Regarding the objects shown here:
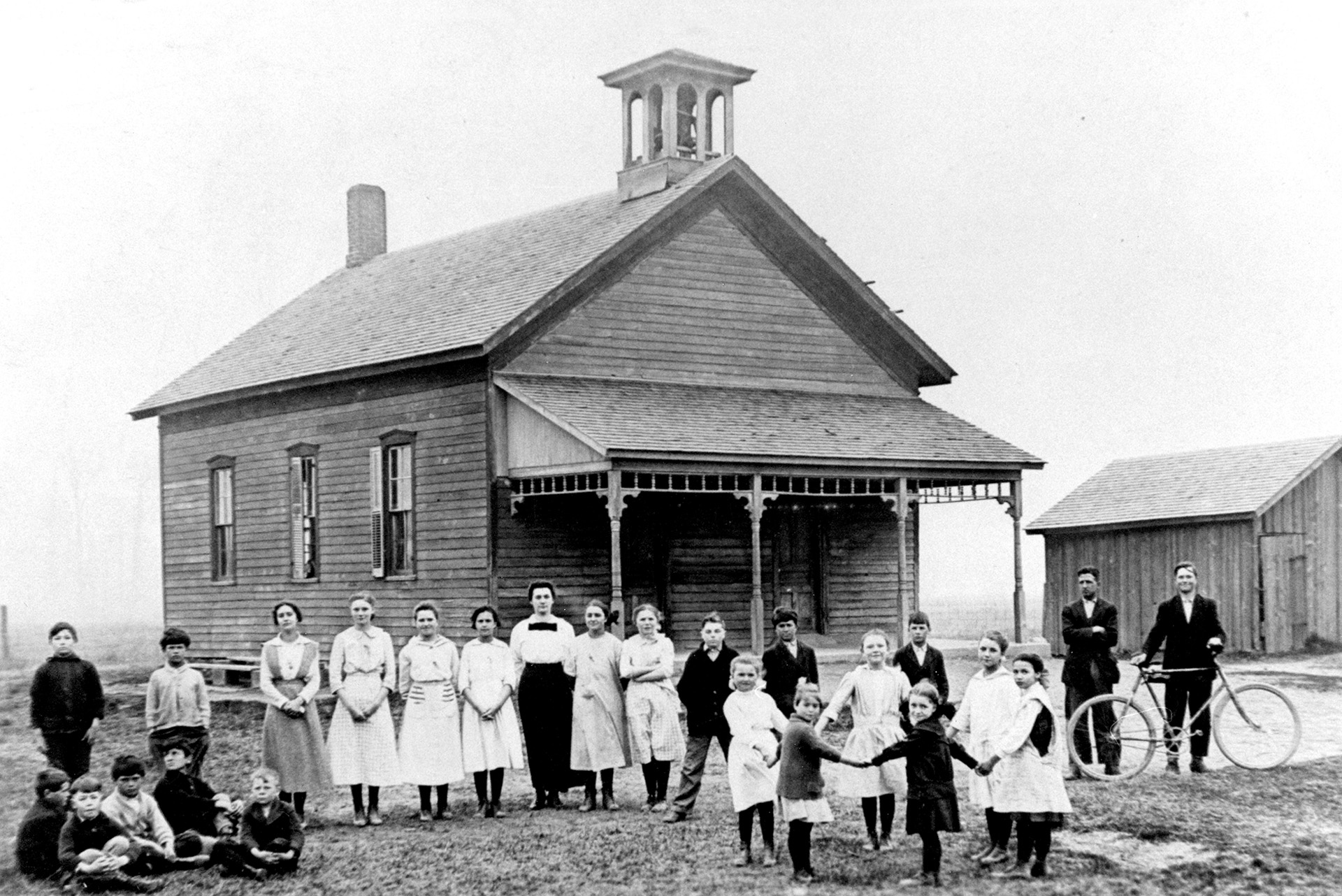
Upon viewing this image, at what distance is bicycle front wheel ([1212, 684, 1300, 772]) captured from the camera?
13.6 m

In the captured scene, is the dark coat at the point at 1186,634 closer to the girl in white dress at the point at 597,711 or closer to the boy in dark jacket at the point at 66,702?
the girl in white dress at the point at 597,711

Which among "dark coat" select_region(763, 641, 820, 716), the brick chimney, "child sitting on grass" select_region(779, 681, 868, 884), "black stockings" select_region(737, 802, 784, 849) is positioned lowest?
"black stockings" select_region(737, 802, 784, 849)

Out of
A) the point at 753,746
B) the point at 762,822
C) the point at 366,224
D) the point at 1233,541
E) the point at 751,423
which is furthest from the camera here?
the point at 366,224


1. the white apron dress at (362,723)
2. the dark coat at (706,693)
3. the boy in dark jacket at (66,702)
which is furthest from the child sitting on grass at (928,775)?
the boy in dark jacket at (66,702)

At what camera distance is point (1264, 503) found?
26.6 meters

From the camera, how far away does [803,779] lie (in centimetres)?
975

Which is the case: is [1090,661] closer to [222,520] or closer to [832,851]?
[832,851]

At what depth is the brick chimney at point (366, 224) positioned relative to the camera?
103 feet

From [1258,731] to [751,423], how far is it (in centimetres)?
924

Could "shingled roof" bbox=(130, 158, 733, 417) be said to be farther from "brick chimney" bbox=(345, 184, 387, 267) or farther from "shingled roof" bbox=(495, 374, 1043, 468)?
"shingled roof" bbox=(495, 374, 1043, 468)

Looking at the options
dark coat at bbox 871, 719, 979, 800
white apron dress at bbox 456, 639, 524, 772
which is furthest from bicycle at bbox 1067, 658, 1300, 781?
white apron dress at bbox 456, 639, 524, 772

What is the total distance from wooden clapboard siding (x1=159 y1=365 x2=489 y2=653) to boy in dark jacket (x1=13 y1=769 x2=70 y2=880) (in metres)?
10.8

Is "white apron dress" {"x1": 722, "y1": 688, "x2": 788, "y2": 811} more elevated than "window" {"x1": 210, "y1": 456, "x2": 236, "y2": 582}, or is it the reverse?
"window" {"x1": 210, "y1": 456, "x2": 236, "y2": 582}

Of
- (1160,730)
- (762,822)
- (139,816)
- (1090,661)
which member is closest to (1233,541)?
(1160,730)
